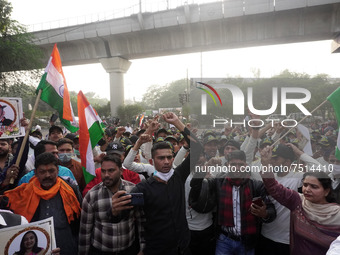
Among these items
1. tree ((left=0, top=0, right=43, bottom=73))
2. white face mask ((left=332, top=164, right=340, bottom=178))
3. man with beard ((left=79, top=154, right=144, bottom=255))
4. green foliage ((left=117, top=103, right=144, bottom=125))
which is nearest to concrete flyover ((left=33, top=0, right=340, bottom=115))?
green foliage ((left=117, top=103, right=144, bottom=125))

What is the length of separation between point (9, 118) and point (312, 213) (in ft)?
11.0

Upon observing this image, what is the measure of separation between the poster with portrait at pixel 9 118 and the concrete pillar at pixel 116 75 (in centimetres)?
→ 1927

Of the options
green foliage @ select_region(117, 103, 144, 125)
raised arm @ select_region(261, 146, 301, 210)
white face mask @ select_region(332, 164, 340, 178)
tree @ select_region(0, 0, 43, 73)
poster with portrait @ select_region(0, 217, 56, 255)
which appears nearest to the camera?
poster with portrait @ select_region(0, 217, 56, 255)

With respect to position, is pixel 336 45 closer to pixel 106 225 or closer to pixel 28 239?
pixel 106 225

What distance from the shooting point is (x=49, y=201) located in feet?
8.15

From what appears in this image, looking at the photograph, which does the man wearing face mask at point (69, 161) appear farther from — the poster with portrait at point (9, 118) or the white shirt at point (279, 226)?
the white shirt at point (279, 226)

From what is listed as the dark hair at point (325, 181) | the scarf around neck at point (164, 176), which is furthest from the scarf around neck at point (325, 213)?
the scarf around neck at point (164, 176)

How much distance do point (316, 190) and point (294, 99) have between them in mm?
1247

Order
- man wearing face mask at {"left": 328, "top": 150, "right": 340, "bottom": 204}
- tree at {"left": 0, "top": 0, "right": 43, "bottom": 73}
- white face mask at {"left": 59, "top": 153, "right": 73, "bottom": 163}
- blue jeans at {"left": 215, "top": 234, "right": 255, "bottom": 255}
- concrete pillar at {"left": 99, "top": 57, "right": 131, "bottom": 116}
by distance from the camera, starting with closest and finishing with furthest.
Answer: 1. blue jeans at {"left": 215, "top": 234, "right": 255, "bottom": 255}
2. man wearing face mask at {"left": 328, "top": 150, "right": 340, "bottom": 204}
3. white face mask at {"left": 59, "top": 153, "right": 73, "bottom": 163}
4. tree at {"left": 0, "top": 0, "right": 43, "bottom": 73}
5. concrete pillar at {"left": 99, "top": 57, "right": 131, "bottom": 116}

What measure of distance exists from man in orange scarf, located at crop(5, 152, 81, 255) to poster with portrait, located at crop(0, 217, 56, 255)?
59cm

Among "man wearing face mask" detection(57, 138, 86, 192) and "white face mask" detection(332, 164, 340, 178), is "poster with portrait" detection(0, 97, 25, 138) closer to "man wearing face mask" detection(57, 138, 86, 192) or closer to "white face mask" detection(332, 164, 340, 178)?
"man wearing face mask" detection(57, 138, 86, 192)

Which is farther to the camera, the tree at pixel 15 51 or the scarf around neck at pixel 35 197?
the tree at pixel 15 51

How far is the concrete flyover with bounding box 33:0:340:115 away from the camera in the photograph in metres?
15.2

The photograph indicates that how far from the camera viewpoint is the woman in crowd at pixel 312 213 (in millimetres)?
2061
